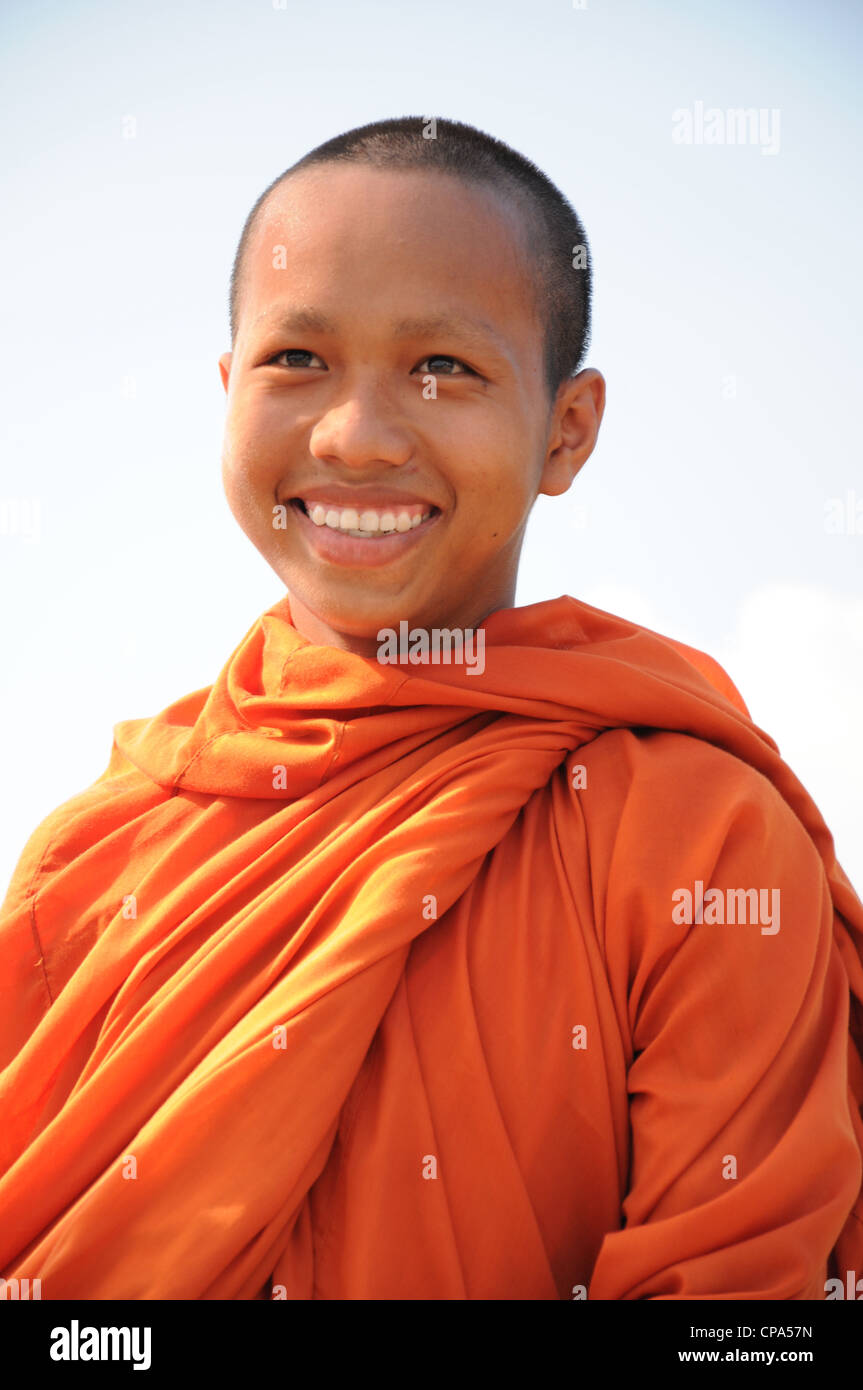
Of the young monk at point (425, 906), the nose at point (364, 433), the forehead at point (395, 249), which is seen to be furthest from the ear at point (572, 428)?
the nose at point (364, 433)

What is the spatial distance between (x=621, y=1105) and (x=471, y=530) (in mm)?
1163

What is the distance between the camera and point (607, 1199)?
2689 millimetres

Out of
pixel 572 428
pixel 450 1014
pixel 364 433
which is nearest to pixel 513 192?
pixel 572 428

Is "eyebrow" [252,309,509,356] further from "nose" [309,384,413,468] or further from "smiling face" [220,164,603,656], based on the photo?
"nose" [309,384,413,468]

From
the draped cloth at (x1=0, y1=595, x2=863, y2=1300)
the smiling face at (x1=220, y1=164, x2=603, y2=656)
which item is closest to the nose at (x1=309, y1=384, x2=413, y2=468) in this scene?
the smiling face at (x1=220, y1=164, x2=603, y2=656)

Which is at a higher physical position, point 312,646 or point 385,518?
point 385,518

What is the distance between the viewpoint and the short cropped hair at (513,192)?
313cm

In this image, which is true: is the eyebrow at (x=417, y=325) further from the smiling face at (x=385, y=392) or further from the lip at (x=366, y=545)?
the lip at (x=366, y=545)

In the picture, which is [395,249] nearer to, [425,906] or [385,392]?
[385,392]

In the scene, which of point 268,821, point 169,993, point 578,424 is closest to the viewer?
point 169,993

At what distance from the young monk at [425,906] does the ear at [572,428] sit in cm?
1

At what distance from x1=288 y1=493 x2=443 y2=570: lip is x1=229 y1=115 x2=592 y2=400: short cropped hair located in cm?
49
